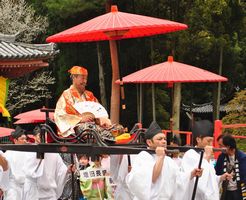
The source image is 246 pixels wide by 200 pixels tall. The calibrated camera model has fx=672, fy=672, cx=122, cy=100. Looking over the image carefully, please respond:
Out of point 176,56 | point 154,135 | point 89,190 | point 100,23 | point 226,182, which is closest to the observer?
point 154,135

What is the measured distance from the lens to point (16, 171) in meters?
9.30

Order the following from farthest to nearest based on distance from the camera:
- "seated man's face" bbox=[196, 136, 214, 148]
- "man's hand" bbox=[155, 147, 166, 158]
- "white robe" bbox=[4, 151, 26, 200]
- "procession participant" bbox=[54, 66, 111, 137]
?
"white robe" bbox=[4, 151, 26, 200]
"procession participant" bbox=[54, 66, 111, 137]
"seated man's face" bbox=[196, 136, 214, 148]
"man's hand" bbox=[155, 147, 166, 158]

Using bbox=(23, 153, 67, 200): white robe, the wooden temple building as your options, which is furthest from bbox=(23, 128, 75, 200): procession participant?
the wooden temple building

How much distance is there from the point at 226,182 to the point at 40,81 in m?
19.9

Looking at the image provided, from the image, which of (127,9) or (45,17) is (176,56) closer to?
(127,9)

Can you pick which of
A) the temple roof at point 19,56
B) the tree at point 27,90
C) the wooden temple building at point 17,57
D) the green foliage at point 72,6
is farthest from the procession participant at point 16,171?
the tree at point 27,90

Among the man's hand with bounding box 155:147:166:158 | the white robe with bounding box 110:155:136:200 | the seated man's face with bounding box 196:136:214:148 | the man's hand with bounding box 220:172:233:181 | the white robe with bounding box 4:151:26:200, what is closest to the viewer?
the man's hand with bounding box 155:147:166:158

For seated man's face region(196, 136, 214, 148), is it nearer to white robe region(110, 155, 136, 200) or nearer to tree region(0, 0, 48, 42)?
white robe region(110, 155, 136, 200)

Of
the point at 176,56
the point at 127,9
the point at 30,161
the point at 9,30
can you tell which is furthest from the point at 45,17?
the point at 30,161

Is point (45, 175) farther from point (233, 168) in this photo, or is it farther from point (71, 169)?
point (233, 168)

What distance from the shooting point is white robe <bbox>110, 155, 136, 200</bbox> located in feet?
28.5

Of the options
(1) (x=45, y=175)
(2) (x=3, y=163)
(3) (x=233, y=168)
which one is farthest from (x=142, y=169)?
(2) (x=3, y=163)

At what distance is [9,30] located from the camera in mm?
27656

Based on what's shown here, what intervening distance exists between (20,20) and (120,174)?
20.8 m
